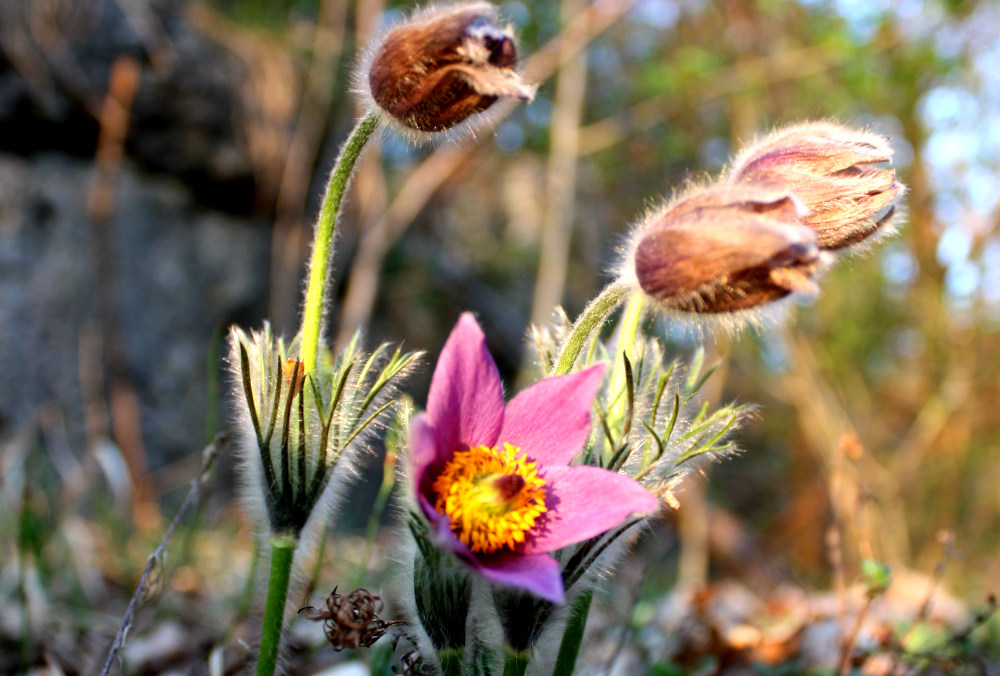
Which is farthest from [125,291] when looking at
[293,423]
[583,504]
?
[583,504]

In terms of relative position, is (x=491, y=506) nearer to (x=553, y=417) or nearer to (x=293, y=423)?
(x=553, y=417)

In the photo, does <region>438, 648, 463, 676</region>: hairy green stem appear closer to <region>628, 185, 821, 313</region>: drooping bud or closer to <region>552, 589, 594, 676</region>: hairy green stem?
<region>552, 589, 594, 676</region>: hairy green stem

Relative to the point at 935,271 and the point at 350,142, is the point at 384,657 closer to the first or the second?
the point at 350,142

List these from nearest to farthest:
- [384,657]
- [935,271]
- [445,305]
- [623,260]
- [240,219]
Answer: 1. [623,260]
2. [384,657]
3. [240,219]
4. [935,271]
5. [445,305]

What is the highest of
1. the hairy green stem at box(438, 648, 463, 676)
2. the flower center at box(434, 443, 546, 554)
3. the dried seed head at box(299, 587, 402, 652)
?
the flower center at box(434, 443, 546, 554)

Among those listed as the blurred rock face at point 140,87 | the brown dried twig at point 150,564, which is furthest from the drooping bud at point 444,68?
the blurred rock face at point 140,87

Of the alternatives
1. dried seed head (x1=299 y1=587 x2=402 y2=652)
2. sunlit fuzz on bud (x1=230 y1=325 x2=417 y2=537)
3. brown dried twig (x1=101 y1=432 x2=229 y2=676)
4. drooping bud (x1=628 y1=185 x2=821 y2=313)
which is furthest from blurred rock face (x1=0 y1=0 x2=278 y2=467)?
drooping bud (x1=628 y1=185 x2=821 y2=313)

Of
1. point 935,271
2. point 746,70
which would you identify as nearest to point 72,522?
point 746,70
